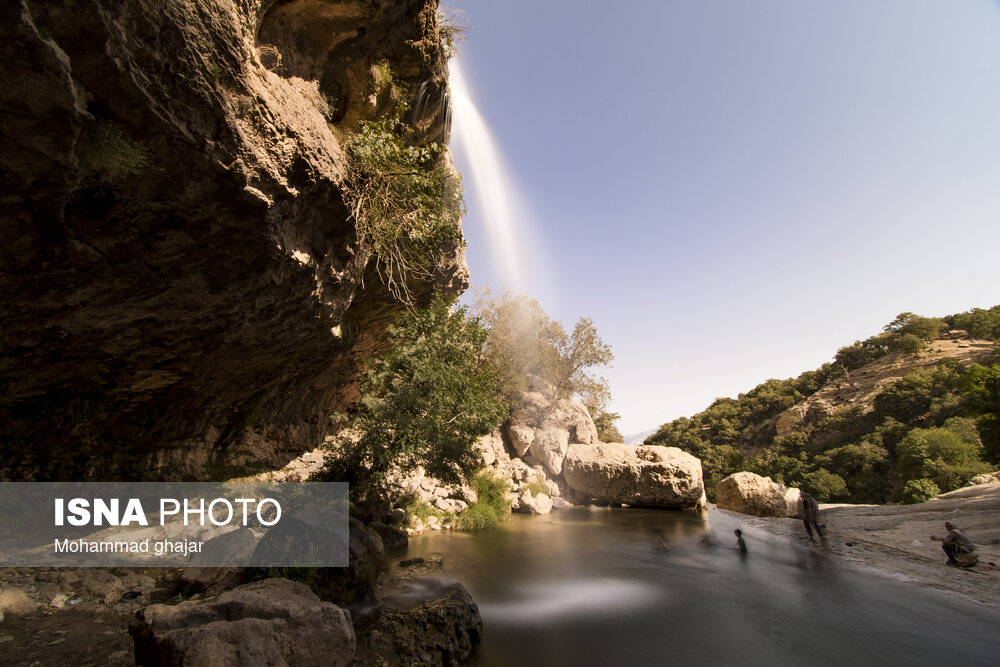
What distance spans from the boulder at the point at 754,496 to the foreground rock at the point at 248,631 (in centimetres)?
→ 2367

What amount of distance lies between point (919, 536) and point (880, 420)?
35748 millimetres

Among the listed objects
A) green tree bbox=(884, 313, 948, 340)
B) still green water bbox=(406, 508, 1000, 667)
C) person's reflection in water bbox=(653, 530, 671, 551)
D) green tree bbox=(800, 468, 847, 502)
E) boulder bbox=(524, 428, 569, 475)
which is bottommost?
green tree bbox=(800, 468, 847, 502)

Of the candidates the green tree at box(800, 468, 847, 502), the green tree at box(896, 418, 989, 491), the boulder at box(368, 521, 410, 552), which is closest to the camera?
the boulder at box(368, 521, 410, 552)

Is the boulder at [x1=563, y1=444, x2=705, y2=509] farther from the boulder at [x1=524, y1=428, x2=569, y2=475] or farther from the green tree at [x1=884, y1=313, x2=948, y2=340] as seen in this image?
the green tree at [x1=884, y1=313, x2=948, y2=340]

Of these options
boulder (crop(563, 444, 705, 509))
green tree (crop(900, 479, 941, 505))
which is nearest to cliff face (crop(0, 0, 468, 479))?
boulder (crop(563, 444, 705, 509))

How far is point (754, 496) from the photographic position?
2172 cm

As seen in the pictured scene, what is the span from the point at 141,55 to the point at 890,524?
2600 centimetres

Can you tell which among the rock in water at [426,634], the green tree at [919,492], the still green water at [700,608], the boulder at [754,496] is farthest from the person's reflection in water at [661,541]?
the green tree at [919,492]

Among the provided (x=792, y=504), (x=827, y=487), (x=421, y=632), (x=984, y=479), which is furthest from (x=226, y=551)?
(x=827, y=487)

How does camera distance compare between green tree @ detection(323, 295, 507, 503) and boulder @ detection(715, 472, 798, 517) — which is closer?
green tree @ detection(323, 295, 507, 503)

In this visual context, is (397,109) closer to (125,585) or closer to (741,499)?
(125,585)

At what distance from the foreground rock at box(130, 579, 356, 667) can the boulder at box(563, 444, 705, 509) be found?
23804 millimetres

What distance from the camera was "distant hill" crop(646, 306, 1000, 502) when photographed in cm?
2545

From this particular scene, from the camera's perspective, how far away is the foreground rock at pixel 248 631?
146 inches
